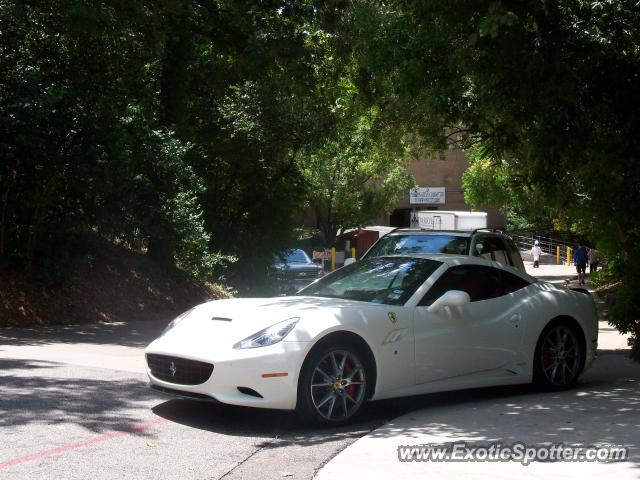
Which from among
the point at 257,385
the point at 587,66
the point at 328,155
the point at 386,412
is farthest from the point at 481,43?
the point at 328,155

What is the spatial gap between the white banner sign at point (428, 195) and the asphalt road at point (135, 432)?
5024cm

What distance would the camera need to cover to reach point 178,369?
22.9 ft

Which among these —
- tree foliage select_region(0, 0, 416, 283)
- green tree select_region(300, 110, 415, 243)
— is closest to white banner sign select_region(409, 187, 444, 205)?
green tree select_region(300, 110, 415, 243)

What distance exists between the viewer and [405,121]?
19328mm

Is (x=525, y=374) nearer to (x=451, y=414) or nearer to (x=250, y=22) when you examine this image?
(x=451, y=414)

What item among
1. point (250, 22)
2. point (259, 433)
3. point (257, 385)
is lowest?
point (259, 433)

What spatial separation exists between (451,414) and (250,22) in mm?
9871

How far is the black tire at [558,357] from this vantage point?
333 inches

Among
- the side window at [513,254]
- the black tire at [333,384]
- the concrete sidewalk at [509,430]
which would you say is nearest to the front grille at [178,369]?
the black tire at [333,384]

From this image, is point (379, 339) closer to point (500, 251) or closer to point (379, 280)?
point (379, 280)

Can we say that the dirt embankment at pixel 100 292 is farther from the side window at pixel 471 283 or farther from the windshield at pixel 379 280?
the side window at pixel 471 283

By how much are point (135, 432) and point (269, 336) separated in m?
1.29

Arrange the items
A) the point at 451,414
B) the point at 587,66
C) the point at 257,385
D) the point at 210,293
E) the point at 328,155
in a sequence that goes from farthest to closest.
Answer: the point at 328,155 < the point at 210,293 < the point at 587,66 < the point at 451,414 < the point at 257,385

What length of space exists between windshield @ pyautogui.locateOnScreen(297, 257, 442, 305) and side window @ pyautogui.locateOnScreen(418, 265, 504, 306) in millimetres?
146
